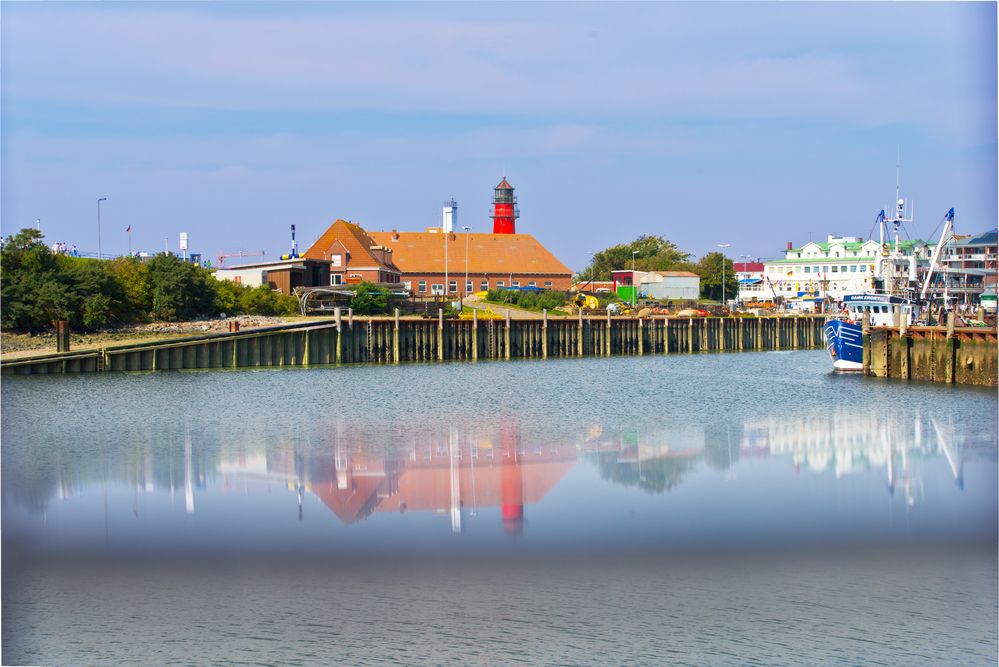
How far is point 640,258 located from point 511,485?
429ft

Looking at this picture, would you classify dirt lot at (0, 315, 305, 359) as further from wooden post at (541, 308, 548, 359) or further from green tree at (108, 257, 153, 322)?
wooden post at (541, 308, 548, 359)

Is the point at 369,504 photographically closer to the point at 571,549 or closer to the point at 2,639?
the point at 571,549

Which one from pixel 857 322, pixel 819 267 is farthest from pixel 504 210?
pixel 857 322

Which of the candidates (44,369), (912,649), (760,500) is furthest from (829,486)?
(44,369)

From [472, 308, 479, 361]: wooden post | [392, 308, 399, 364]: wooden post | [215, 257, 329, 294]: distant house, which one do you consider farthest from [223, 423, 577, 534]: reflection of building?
[215, 257, 329, 294]: distant house

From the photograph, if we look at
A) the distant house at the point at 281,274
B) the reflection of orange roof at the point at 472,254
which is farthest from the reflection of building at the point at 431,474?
the reflection of orange roof at the point at 472,254

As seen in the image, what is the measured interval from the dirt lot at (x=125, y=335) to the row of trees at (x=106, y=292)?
2.55 ft

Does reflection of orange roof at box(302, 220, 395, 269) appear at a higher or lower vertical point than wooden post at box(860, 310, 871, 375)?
higher

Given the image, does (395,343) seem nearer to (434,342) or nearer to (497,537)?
(434,342)

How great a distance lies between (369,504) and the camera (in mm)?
19734

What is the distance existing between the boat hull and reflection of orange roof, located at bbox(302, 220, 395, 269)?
44566 millimetres

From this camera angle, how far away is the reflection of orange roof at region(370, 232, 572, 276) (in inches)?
3957

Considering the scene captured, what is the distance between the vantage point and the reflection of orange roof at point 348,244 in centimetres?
8669

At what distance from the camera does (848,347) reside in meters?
50.6
